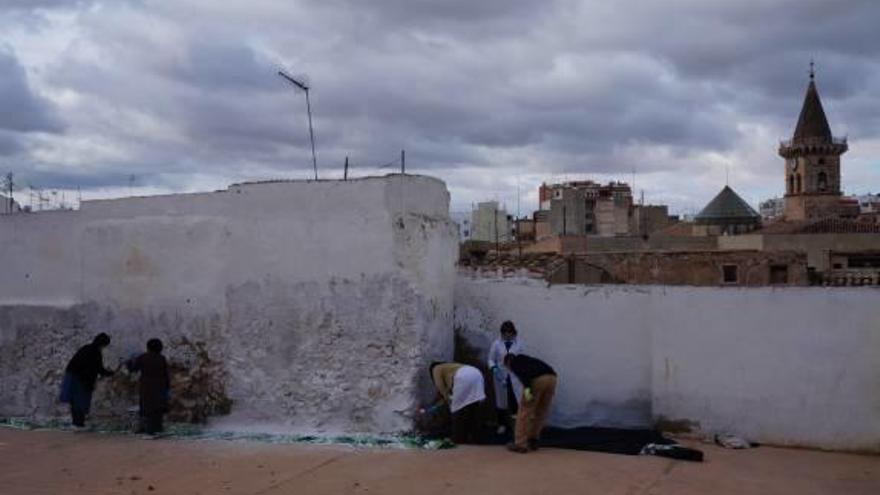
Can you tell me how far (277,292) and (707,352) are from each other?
4843mm

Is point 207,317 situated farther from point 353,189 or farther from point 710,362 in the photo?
point 710,362

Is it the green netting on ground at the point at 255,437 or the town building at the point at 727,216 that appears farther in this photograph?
the town building at the point at 727,216

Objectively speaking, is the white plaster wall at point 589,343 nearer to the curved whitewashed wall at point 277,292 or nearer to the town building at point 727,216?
the curved whitewashed wall at point 277,292

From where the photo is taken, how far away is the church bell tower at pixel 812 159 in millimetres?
73375

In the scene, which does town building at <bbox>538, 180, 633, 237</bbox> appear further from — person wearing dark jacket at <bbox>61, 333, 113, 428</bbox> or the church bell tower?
person wearing dark jacket at <bbox>61, 333, 113, 428</bbox>

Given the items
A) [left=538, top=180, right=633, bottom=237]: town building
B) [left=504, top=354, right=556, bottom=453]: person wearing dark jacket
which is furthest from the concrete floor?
[left=538, top=180, right=633, bottom=237]: town building

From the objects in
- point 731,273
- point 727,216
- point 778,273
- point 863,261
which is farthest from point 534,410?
point 727,216

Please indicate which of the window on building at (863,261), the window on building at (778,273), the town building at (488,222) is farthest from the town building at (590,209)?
the window on building at (778,273)

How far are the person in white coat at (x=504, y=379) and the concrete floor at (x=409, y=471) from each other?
88 centimetres

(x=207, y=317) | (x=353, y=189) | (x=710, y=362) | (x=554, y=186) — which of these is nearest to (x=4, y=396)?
(x=207, y=317)

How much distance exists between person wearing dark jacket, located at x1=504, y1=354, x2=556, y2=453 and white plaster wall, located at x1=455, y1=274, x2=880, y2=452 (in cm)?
117

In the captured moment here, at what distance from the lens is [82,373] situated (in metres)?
10.5

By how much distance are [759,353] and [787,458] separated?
3.76 ft

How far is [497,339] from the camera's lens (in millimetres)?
10359
